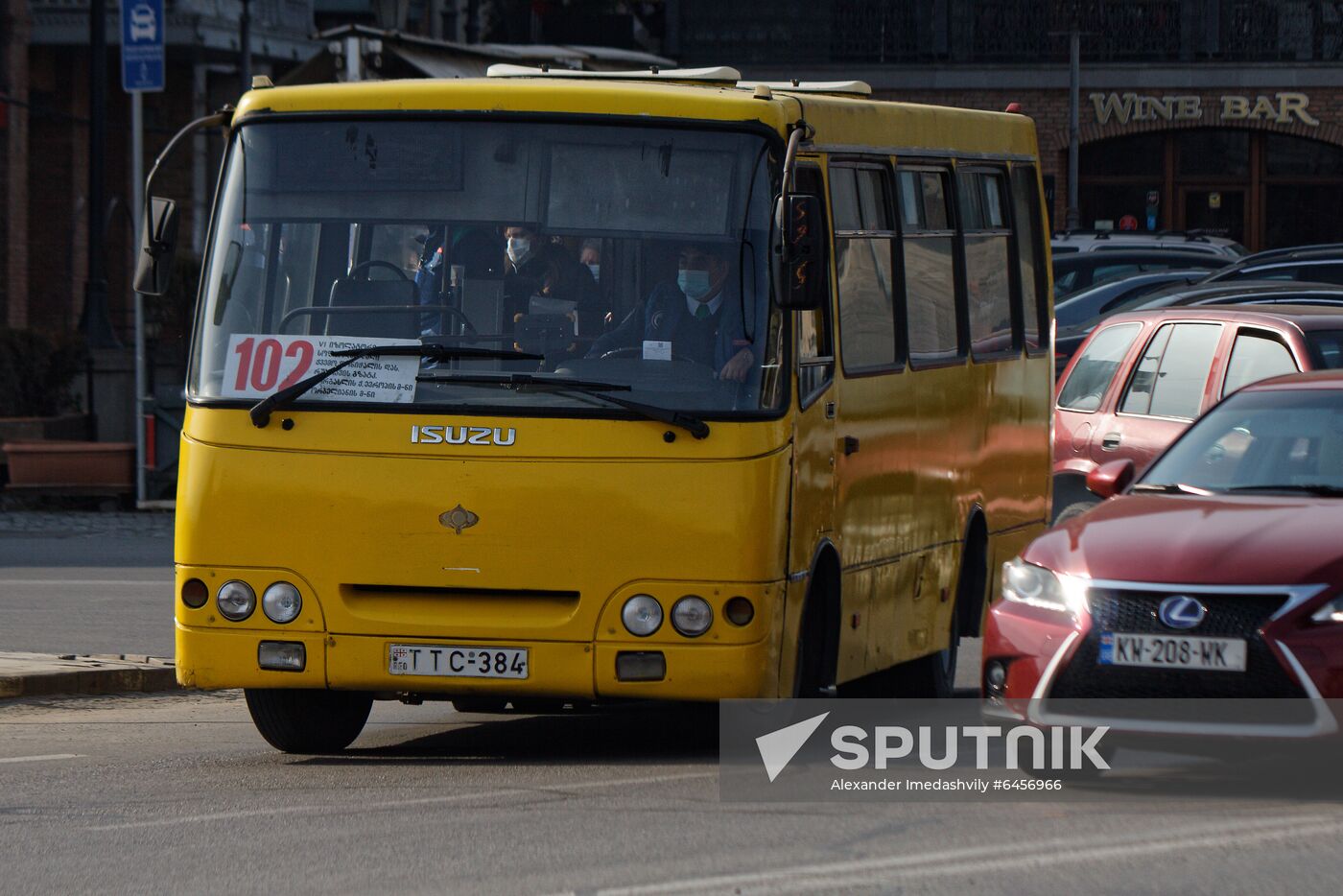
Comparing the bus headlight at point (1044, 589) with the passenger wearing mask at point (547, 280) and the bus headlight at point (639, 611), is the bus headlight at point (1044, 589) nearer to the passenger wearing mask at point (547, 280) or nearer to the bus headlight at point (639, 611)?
the bus headlight at point (639, 611)

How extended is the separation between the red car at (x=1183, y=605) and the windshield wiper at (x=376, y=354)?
197 cm

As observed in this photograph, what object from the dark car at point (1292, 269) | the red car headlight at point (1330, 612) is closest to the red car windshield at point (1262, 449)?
the red car headlight at point (1330, 612)

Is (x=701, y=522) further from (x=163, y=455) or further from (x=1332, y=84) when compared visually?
(x=1332, y=84)

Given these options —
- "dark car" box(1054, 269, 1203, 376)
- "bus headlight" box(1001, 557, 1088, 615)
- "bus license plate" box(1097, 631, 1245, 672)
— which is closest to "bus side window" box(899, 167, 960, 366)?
"bus headlight" box(1001, 557, 1088, 615)

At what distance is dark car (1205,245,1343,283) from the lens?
23.0 metres

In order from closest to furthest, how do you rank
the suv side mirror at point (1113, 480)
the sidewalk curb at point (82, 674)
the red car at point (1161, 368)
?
the suv side mirror at point (1113, 480), the sidewalk curb at point (82, 674), the red car at point (1161, 368)

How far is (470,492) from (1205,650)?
2572 mm

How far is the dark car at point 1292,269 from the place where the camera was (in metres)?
23.0

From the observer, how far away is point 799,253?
914 cm

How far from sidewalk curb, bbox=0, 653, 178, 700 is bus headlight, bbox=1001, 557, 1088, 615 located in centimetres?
457

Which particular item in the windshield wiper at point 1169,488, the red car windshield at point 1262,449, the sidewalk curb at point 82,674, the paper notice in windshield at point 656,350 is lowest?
the sidewalk curb at point 82,674

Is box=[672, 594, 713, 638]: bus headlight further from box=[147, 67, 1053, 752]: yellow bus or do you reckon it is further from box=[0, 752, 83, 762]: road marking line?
box=[0, 752, 83, 762]: road marking line

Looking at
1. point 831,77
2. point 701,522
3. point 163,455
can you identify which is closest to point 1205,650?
point 701,522

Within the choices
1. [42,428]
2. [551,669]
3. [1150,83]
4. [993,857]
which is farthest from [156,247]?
[1150,83]
